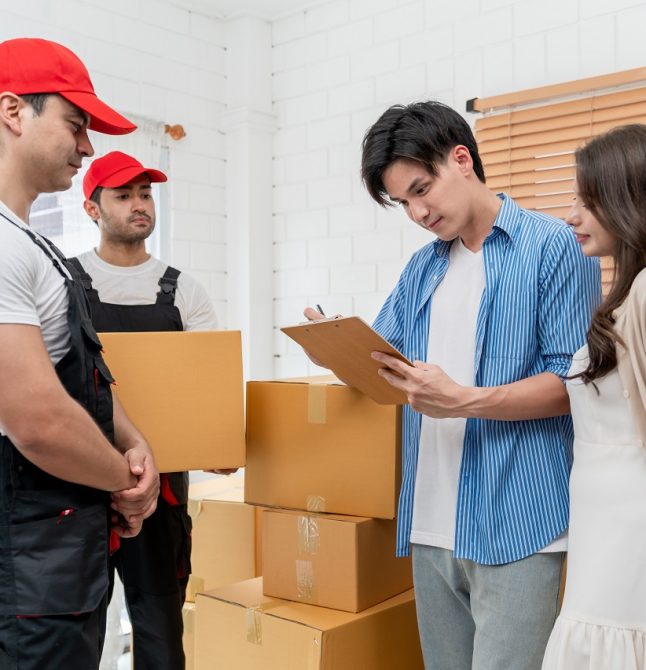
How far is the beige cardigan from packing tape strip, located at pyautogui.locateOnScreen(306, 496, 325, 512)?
2.94 feet

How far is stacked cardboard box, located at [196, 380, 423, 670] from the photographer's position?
6.30 feet

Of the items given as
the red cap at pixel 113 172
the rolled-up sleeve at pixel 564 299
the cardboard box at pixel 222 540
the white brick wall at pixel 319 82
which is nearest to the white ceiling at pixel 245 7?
the white brick wall at pixel 319 82

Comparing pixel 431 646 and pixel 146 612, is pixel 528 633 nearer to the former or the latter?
pixel 431 646

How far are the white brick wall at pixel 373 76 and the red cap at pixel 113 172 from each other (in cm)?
150

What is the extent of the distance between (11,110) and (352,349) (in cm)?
74

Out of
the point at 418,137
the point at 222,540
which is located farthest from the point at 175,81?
the point at 418,137

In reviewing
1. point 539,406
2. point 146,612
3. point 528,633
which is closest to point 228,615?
point 146,612

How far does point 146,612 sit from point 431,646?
35.7 inches

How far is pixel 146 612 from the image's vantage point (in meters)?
2.21

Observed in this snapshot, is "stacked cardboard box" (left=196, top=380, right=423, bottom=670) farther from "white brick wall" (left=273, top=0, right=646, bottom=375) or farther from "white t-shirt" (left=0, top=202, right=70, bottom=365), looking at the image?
"white brick wall" (left=273, top=0, right=646, bottom=375)

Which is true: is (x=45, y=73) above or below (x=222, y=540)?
above

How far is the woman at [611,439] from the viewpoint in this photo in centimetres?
129

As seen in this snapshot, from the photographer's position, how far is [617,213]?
1.36 metres

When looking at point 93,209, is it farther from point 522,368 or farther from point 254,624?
point 522,368
